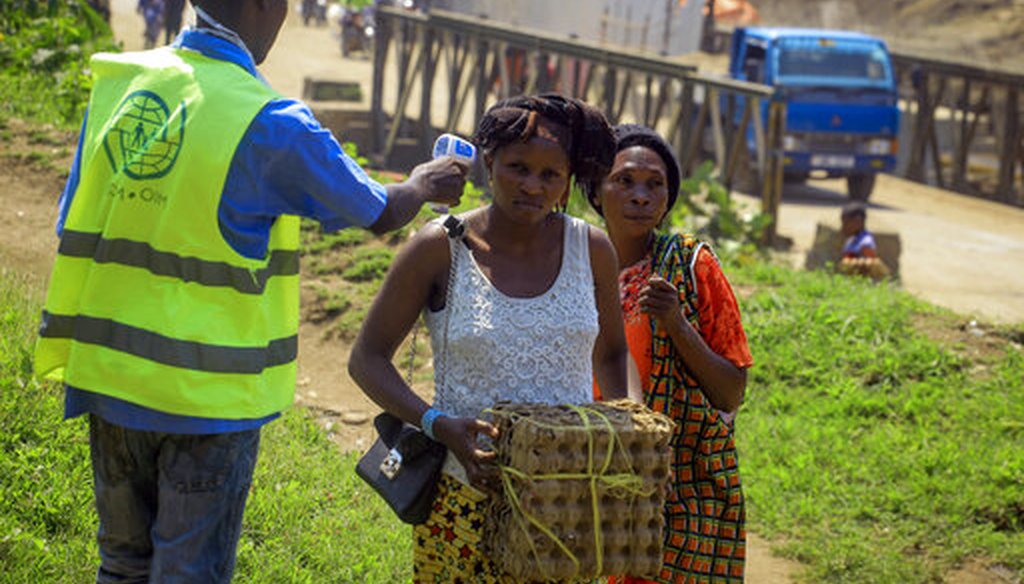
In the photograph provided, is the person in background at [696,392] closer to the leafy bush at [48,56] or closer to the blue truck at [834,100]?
the leafy bush at [48,56]

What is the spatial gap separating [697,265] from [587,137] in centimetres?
67

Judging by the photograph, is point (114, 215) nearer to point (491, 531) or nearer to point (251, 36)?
point (251, 36)

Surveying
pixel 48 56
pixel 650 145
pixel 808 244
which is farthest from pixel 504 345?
pixel 808 244

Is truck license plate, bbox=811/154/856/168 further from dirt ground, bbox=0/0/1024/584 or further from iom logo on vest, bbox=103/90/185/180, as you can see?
iom logo on vest, bbox=103/90/185/180

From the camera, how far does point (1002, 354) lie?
734cm

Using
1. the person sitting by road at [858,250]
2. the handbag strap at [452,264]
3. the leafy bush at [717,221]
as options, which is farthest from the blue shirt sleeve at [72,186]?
the leafy bush at [717,221]

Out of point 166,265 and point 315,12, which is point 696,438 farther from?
point 315,12

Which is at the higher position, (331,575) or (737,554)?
(737,554)

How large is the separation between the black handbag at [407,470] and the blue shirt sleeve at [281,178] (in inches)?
20.4

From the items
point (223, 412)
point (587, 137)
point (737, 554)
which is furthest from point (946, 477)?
point (223, 412)

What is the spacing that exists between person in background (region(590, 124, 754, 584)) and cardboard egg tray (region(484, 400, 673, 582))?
729 mm

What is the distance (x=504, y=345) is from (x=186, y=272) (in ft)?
2.26

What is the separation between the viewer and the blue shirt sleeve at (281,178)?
8.17 feet

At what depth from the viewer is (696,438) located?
3.46 m
